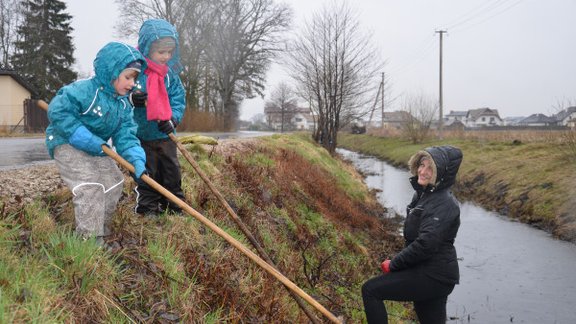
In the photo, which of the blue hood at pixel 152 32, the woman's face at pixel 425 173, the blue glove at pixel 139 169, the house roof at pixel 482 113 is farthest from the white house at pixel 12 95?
the house roof at pixel 482 113

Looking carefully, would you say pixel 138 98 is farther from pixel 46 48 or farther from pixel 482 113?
pixel 482 113

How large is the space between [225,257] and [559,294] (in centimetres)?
688

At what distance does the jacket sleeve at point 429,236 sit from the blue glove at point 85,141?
8.45 feet

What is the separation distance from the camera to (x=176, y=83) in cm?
463

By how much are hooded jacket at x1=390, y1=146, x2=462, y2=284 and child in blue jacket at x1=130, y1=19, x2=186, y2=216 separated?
2.44 m

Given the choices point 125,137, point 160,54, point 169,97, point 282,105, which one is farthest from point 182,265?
point 282,105

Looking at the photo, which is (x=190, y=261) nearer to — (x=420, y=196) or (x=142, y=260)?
(x=142, y=260)

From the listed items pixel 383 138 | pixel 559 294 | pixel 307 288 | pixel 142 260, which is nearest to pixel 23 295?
pixel 142 260

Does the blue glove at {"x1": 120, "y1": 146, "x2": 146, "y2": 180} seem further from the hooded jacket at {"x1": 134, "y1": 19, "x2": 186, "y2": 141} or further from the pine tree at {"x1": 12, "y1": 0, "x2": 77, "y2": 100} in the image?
the pine tree at {"x1": 12, "y1": 0, "x2": 77, "y2": 100}

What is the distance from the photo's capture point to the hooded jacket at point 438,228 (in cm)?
359

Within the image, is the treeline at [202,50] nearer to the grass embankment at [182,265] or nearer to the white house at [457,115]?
the grass embankment at [182,265]

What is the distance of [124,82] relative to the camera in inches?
137

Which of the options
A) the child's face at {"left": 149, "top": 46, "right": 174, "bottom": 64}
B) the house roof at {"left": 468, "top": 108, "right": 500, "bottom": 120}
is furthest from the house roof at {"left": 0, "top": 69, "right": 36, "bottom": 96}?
the house roof at {"left": 468, "top": 108, "right": 500, "bottom": 120}

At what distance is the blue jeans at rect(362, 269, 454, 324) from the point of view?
12.1 feet
